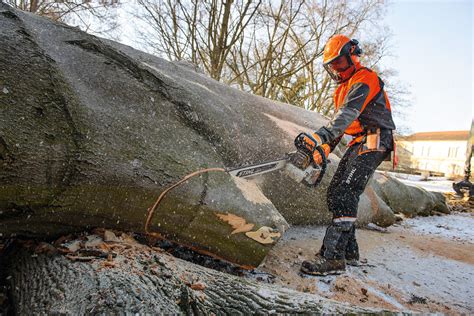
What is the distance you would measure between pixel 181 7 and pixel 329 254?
974cm

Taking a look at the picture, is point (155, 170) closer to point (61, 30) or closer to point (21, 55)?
point (21, 55)

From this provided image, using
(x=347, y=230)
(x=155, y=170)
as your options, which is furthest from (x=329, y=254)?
(x=155, y=170)

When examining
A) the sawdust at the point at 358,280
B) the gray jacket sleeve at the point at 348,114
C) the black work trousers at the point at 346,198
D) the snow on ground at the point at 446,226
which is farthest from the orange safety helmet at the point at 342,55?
the snow on ground at the point at 446,226

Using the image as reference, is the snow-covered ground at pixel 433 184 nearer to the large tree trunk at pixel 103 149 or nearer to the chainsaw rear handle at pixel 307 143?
the chainsaw rear handle at pixel 307 143

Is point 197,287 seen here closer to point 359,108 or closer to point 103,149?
point 103,149

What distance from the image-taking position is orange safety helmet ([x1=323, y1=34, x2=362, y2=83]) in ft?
8.20

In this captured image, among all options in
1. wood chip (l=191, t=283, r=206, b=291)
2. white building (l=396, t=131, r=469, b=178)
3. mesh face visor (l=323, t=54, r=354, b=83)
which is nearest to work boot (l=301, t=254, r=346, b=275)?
wood chip (l=191, t=283, r=206, b=291)

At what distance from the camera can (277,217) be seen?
7.55 feet

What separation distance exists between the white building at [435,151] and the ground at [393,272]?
35.5 m

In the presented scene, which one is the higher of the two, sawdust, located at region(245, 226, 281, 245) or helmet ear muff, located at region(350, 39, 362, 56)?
helmet ear muff, located at region(350, 39, 362, 56)

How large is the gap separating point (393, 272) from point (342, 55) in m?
1.82

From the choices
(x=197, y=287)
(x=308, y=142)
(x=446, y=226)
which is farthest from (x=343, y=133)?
(x=446, y=226)

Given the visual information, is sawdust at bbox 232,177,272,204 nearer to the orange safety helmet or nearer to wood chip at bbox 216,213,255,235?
wood chip at bbox 216,213,255,235

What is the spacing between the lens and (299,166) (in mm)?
2357
